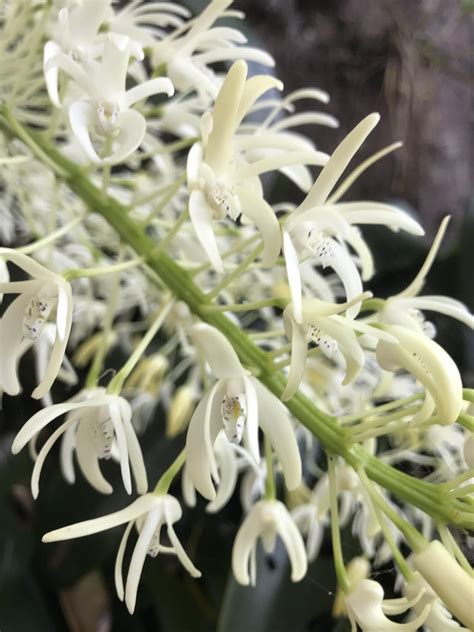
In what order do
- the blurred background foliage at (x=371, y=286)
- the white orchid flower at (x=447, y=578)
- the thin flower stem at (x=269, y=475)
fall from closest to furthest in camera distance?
1. the white orchid flower at (x=447, y=578)
2. the thin flower stem at (x=269, y=475)
3. the blurred background foliage at (x=371, y=286)

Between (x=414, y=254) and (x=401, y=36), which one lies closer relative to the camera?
(x=414, y=254)

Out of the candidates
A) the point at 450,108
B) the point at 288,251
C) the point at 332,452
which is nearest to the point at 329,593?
the point at 332,452

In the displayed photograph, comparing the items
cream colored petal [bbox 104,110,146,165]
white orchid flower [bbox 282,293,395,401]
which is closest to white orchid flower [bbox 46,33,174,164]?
cream colored petal [bbox 104,110,146,165]

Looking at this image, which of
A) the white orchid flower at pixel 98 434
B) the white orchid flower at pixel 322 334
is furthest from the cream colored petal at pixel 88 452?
the white orchid flower at pixel 322 334

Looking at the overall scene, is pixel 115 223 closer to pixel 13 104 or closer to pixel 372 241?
pixel 13 104

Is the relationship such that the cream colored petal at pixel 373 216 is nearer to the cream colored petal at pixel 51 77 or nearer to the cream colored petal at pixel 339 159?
the cream colored petal at pixel 339 159

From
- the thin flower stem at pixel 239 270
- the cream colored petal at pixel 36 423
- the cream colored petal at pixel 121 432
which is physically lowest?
the cream colored petal at pixel 121 432
